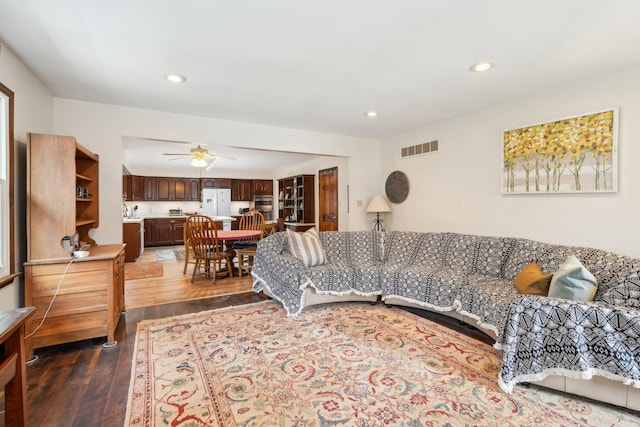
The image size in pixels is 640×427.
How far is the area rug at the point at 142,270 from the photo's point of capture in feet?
17.0

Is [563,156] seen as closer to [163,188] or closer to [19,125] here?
[19,125]

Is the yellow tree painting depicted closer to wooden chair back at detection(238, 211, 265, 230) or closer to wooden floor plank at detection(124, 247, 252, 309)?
wooden floor plank at detection(124, 247, 252, 309)

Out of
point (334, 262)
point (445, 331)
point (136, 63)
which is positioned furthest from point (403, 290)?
point (136, 63)

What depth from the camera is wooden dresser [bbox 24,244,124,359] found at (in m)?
2.44

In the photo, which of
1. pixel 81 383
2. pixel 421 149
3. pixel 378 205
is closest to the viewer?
pixel 81 383

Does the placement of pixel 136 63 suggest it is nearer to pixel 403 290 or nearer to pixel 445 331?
pixel 403 290

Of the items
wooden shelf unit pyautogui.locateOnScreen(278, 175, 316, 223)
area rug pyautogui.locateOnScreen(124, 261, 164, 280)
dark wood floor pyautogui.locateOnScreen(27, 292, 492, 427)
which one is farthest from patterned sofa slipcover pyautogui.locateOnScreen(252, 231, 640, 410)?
wooden shelf unit pyautogui.locateOnScreen(278, 175, 316, 223)

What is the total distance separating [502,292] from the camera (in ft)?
8.70

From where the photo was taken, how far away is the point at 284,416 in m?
1.76

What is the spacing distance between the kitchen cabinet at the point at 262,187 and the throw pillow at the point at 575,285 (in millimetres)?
8743

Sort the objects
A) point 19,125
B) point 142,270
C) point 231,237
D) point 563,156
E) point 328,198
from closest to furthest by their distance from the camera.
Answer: point 19,125 → point 563,156 → point 231,237 → point 142,270 → point 328,198

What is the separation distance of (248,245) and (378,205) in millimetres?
2313

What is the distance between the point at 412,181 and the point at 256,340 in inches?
130

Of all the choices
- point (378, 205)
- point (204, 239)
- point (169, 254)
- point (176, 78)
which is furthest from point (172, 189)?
point (176, 78)
